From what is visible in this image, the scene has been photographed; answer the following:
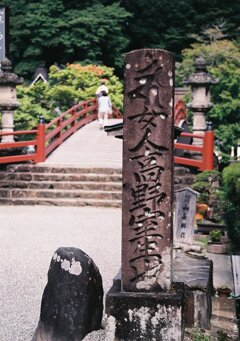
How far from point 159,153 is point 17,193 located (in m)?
9.43

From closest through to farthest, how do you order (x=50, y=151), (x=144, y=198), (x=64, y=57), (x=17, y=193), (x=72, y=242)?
(x=144, y=198)
(x=72, y=242)
(x=17, y=193)
(x=50, y=151)
(x=64, y=57)

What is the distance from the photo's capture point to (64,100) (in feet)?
81.3

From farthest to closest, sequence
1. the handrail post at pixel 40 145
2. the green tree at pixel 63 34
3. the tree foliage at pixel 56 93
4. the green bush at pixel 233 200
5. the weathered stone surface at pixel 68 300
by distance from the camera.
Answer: the green tree at pixel 63 34, the tree foliage at pixel 56 93, the handrail post at pixel 40 145, the green bush at pixel 233 200, the weathered stone surface at pixel 68 300

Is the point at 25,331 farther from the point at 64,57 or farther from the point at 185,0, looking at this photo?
the point at 185,0

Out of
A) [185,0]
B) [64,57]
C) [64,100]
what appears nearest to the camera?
[64,100]

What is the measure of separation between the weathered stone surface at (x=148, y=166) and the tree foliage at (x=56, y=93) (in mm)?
18806

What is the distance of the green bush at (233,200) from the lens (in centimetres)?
987

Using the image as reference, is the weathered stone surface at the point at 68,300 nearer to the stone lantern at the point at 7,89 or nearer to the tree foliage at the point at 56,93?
the stone lantern at the point at 7,89

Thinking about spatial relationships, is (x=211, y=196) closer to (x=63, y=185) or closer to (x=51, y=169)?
(x=63, y=185)

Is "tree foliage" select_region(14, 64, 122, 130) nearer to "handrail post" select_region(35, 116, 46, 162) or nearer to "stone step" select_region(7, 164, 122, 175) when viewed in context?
"handrail post" select_region(35, 116, 46, 162)

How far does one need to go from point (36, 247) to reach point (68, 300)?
14.1 ft

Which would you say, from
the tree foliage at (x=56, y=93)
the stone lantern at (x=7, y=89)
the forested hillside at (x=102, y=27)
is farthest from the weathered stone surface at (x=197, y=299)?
the forested hillside at (x=102, y=27)

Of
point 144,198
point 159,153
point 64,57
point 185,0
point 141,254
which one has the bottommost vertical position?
point 141,254

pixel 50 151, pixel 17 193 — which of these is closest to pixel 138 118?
pixel 17 193
